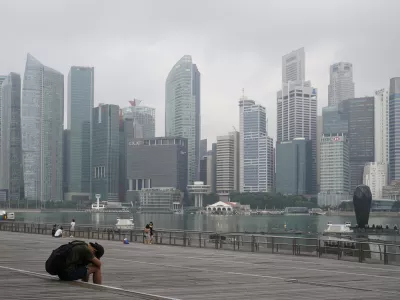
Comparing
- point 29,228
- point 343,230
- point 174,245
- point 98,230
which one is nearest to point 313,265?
point 174,245

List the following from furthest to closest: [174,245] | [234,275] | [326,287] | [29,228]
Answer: [29,228]
[174,245]
[234,275]
[326,287]

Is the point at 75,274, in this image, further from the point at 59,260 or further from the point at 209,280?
the point at 209,280

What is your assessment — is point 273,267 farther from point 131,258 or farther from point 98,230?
point 98,230

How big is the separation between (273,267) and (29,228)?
43334 millimetres

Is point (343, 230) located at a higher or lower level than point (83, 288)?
lower

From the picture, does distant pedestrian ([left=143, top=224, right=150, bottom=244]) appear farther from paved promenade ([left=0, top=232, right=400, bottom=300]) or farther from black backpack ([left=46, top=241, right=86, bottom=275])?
black backpack ([left=46, top=241, right=86, bottom=275])

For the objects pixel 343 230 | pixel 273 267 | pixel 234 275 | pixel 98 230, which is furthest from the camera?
pixel 343 230

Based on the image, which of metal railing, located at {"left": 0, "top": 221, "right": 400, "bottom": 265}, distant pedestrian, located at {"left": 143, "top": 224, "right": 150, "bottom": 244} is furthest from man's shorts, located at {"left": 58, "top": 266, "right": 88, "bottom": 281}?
distant pedestrian, located at {"left": 143, "top": 224, "right": 150, "bottom": 244}

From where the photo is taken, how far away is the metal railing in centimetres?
2869

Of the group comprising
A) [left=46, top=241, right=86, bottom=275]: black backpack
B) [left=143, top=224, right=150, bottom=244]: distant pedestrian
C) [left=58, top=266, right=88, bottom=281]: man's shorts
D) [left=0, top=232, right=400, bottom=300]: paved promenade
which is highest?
[left=46, top=241, right=86, bottom=275]: black backpack

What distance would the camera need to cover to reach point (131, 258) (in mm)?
28328

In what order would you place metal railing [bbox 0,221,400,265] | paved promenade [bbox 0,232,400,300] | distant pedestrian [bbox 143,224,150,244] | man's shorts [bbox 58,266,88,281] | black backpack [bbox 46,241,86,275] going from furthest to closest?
1. distant pedestrian [bbox 143,224,150,244]
2. metal railing [bbox 0,221,400,265]
3. man's shorts [bbox 58,266,88,281]
4. black backpack [bbox 46,241,86,275]
5. paved promenade [bbox 0,232,400,300]

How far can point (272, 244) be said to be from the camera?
1346 inches

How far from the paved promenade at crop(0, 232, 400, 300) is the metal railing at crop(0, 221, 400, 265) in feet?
5.78
